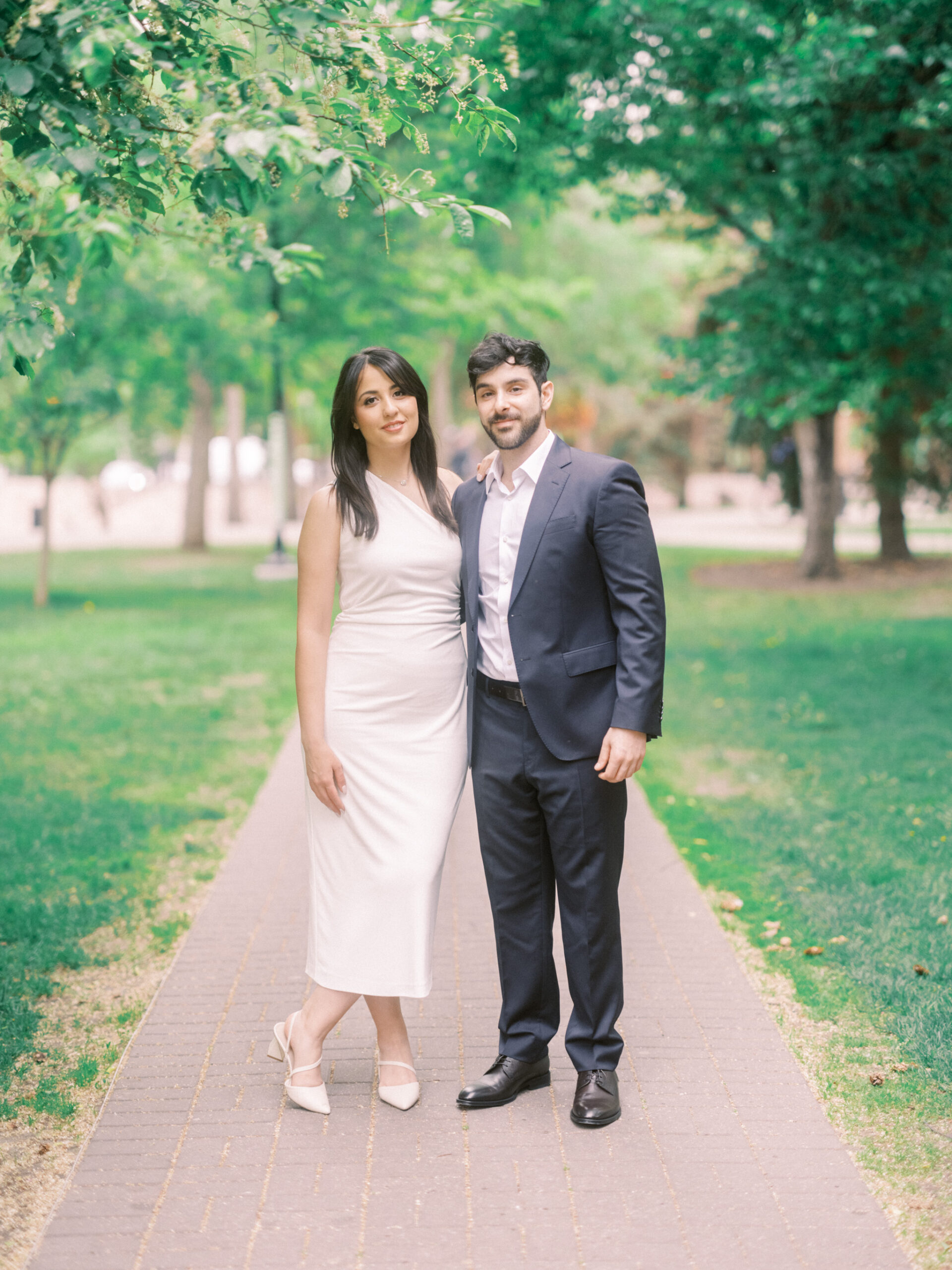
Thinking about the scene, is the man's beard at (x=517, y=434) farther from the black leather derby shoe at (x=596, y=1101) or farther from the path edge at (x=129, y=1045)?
the path edge at (x=129, y=1045)

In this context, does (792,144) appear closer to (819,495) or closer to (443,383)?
(819,495)

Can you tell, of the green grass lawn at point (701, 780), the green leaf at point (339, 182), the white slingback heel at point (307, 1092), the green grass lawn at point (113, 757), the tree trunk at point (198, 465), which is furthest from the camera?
the tree trunk at point (198, 465)

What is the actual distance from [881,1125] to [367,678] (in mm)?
2001

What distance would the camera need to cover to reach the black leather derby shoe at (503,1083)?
3.76 m

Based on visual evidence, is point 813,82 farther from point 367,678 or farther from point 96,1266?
point 96,1266

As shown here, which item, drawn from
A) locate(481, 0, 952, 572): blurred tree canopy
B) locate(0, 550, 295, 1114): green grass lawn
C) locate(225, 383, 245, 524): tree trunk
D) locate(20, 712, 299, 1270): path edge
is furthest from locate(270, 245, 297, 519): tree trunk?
locate(20, 712, 299, 1270): path edge

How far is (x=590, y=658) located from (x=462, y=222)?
1.34 metres

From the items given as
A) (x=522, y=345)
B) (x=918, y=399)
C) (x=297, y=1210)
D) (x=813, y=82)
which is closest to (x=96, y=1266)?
(x=297, y=1210)

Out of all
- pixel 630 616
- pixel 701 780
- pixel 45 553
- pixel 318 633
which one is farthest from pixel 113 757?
pixel 45 553

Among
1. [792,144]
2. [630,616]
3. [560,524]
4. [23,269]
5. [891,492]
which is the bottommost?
[630,616]

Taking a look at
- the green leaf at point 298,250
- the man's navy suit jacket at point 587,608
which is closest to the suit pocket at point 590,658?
the man's navy suit jacket at point 587,608

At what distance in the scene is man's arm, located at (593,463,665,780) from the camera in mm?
3527

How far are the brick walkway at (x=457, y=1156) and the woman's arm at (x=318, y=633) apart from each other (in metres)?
1.00

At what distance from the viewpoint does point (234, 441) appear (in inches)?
1460
